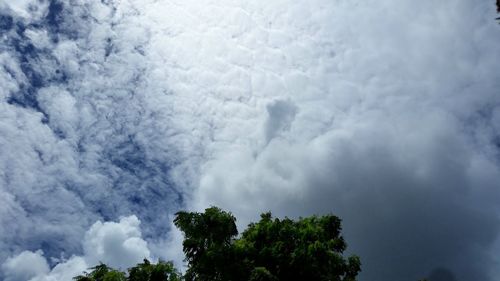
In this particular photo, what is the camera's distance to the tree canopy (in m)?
20.2

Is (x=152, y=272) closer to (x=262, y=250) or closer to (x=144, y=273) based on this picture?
(x=144, y=273)

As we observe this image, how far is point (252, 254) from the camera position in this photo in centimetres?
2209

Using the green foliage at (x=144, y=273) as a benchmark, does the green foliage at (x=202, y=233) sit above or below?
above

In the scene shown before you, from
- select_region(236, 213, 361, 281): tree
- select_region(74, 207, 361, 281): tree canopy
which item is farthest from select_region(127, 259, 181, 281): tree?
select_region(236, 213, 361, 281): tree

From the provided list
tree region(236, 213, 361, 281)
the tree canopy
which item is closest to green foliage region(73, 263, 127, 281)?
the tree canopy

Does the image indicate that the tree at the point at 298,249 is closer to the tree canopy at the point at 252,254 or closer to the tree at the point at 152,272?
the tree canopy at the point at 252,254

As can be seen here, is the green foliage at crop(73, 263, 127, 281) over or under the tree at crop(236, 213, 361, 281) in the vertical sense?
under

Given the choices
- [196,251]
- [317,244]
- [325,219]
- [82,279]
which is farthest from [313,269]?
[82,279]

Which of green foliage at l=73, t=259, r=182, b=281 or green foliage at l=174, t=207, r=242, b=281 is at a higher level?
green foliage at l=174, t=207, r=242, b=281

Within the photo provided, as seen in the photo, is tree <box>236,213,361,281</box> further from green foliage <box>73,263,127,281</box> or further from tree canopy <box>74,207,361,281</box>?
green foliage <box>73,263,127,281</box>

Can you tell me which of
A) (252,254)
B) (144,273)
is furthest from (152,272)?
(252,254)

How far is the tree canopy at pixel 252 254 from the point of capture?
20.2 m

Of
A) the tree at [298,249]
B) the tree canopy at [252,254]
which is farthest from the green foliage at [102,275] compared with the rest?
the tree at [298,249]

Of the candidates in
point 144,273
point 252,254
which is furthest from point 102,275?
point 252,254
